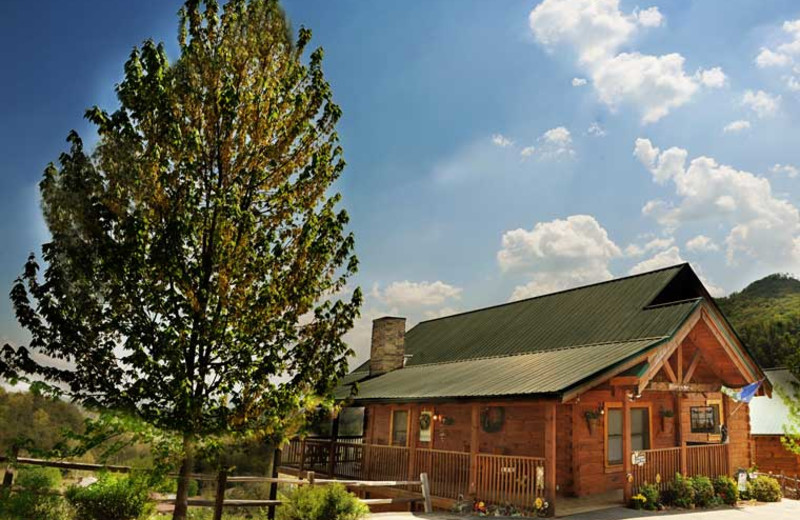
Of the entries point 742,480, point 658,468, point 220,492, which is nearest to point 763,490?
point 742,480

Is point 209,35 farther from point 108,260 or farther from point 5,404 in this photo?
point 5,404

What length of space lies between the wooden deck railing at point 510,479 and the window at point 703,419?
21.5 feet

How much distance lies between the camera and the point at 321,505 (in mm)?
10562

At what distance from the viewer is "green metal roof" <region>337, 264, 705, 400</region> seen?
616 inches

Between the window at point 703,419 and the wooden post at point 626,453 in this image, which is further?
the window at point 703,419

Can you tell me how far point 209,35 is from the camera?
9.16m

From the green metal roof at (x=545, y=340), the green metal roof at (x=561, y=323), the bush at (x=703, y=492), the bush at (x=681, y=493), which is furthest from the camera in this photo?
the green metal roof at (x=561, y=323)

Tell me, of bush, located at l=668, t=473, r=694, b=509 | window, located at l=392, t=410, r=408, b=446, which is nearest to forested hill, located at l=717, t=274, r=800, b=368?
bush, located at l=668, t=473, r=694, b=509

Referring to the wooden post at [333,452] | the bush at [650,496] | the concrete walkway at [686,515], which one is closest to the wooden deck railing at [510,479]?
the concrete walkway at [686,515]

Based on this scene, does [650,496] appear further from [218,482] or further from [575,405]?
[218,482]

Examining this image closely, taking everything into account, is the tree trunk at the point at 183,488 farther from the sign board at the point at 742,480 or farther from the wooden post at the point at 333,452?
the sign board at the point at 742,480

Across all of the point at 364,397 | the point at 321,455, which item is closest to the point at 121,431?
the point at 364,397

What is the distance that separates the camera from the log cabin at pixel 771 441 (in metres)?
22.9

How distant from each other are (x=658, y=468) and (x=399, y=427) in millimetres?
8449
